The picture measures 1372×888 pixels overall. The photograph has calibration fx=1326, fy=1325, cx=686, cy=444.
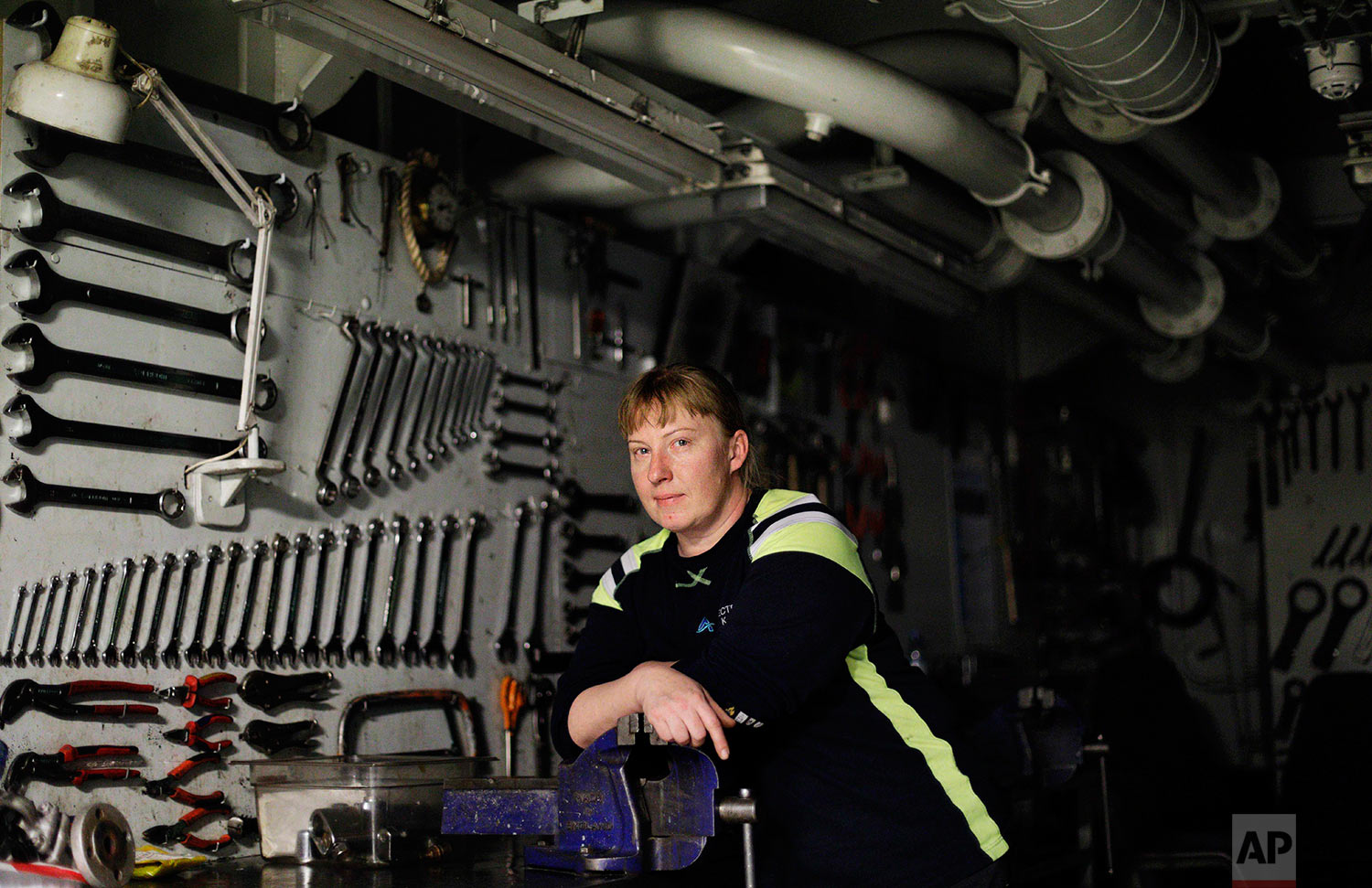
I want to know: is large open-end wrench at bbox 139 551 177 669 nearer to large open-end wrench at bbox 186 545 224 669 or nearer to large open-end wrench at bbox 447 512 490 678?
large open-end wrench at bbox 186 545 224 669

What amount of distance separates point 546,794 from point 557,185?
5.65 ft

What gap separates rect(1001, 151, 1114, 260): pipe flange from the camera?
324cm

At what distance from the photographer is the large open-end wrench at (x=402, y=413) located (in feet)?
9.23

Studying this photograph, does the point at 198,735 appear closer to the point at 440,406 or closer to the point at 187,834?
the point at 187,834

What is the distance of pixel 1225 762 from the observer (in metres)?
6.01

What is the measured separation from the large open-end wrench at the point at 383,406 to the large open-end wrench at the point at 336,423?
8 cm

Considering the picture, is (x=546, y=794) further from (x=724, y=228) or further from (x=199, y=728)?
(x=724, y=228)

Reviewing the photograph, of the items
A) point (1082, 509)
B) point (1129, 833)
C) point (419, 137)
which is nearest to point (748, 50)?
point (419, 137)

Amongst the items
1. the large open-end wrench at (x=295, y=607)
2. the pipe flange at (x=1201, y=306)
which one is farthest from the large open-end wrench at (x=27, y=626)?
the pipe flange at (x=1201, y=306)

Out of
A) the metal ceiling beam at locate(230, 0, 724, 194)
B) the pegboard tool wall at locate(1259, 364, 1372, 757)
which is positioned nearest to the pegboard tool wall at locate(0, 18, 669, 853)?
the metal ceiling beam at locate(230, 0, 724, 194)

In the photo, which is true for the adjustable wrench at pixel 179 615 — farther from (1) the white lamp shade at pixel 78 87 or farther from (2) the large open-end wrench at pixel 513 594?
(2) the large open-end wrench at pixel 513 594

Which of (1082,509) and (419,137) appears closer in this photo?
(419,137)

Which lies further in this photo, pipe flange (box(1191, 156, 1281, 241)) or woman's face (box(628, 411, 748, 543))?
pipe flange (box(1191, 156, 1281, 241))

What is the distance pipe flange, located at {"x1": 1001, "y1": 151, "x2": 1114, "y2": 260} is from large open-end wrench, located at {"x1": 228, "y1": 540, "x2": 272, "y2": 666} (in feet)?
6.43
